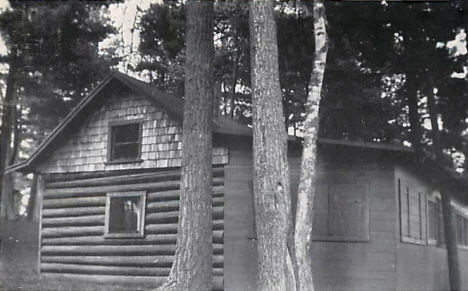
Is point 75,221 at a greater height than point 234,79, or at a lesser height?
lesser

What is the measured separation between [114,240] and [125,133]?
10.3ft

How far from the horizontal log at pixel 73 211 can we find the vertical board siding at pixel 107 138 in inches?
45.5

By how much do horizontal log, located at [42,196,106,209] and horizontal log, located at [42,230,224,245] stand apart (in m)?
0.98

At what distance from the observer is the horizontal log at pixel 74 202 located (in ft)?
50.8

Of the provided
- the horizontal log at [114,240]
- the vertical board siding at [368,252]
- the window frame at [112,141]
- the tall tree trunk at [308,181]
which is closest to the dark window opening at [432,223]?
the vertical board siding at [368,252]

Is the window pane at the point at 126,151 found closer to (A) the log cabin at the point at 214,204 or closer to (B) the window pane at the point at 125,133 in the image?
(A) the log cabin at the point at 214,204

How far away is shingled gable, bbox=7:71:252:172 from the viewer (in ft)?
45.5

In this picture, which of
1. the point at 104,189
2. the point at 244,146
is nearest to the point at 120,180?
the point at 104,189

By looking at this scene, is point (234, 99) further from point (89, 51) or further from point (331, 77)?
point (89, 51)

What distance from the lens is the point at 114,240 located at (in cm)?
1491

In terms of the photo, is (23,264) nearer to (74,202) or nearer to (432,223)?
(74,202)

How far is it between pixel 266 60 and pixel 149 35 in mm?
6058

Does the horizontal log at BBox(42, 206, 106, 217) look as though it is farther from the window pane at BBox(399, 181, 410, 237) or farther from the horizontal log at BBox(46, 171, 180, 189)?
the window pane at BBox(399, 181, 410, 237)

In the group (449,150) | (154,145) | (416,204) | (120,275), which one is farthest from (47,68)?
(449,150)
